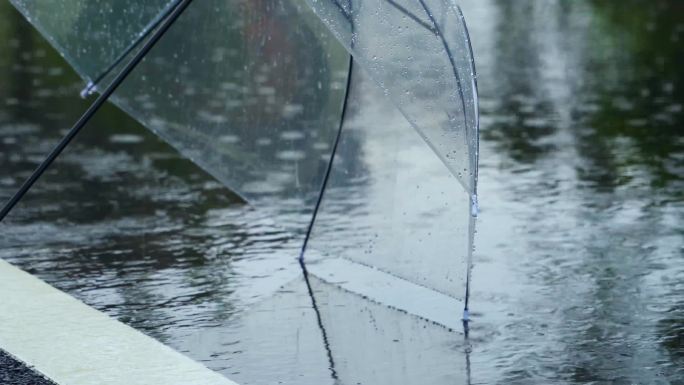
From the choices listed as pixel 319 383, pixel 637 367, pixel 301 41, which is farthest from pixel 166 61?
pixel 637 367

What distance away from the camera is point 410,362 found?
4859mm

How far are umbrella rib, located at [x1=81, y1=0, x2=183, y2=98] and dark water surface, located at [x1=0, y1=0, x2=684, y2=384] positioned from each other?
74 centimetres

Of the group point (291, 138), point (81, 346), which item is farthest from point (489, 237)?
point (81, 346)

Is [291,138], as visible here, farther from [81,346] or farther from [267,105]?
[81,346]

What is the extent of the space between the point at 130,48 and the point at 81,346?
52.0 inches

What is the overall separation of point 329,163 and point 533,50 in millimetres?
6827

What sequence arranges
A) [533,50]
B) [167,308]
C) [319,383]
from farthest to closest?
1. [533,50]
2. [167,308]
3. [319,383]

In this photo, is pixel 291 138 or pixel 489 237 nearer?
pixel 291 138

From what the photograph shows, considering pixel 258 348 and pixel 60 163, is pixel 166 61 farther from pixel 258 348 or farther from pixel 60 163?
pixel 60 163

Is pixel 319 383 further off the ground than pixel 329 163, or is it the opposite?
pixel 329 163

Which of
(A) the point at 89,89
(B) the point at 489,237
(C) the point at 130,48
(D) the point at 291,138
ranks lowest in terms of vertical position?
(B) the point at 489,237

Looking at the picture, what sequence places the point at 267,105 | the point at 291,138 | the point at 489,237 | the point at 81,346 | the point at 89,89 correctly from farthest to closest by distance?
the point at 489,237 < the point at 267,105 < the point at 291,138 < the point at 89,89 < the point at 81,346

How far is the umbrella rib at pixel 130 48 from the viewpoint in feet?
18.0

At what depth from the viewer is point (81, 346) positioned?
4.83 metres
